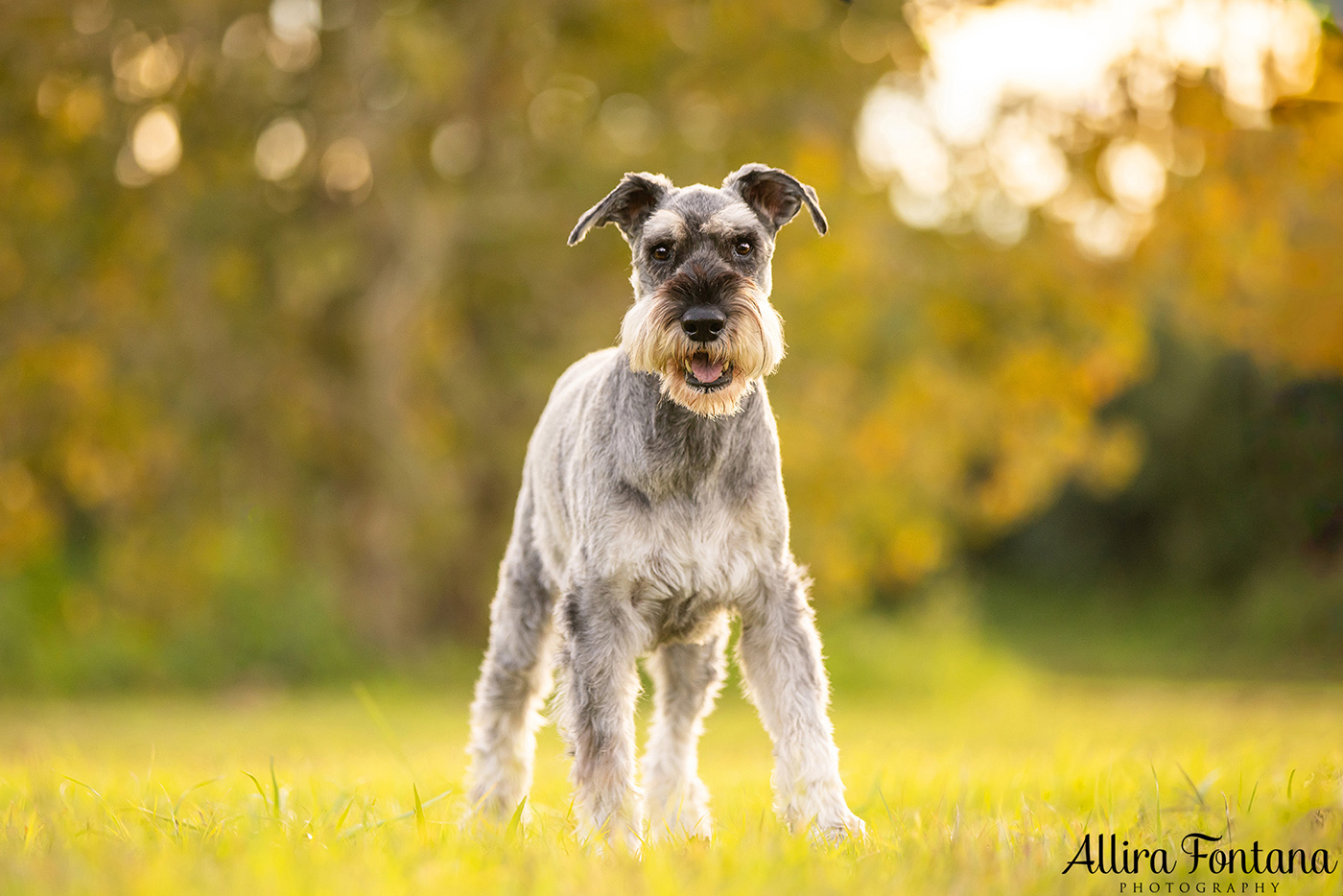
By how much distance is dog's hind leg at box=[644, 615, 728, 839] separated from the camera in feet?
14.8

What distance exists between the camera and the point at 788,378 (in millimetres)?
13008

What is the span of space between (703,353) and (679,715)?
158 centimetres

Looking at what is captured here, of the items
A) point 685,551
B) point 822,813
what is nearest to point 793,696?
point 822,813

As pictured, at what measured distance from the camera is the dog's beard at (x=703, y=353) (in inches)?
154

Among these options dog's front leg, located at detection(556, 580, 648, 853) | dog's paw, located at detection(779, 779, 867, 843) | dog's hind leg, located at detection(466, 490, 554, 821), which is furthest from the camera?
dog's hind leg, located at detection(466, 490, 554, 821)

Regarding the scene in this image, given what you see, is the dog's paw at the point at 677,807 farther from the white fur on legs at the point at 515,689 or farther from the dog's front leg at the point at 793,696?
the white fur on legs at the point at 515,689

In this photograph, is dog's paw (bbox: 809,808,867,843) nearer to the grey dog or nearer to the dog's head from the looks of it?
the grey dog

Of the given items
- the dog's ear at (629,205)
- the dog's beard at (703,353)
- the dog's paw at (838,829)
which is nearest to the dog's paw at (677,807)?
the dog's paw at (838,829)

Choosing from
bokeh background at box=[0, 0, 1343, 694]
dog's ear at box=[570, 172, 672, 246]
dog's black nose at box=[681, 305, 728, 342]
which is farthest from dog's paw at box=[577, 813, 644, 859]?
bokeh background at box=[0, 0, 1343, 694]

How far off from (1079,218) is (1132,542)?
1164 cm

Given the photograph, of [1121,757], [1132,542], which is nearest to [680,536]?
[1121,757]

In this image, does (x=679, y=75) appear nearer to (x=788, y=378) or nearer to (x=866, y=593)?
(x=788, y=378)

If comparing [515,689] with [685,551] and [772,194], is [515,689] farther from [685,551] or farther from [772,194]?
[772,194]

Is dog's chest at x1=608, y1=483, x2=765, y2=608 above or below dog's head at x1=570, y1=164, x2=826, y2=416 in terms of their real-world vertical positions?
below
